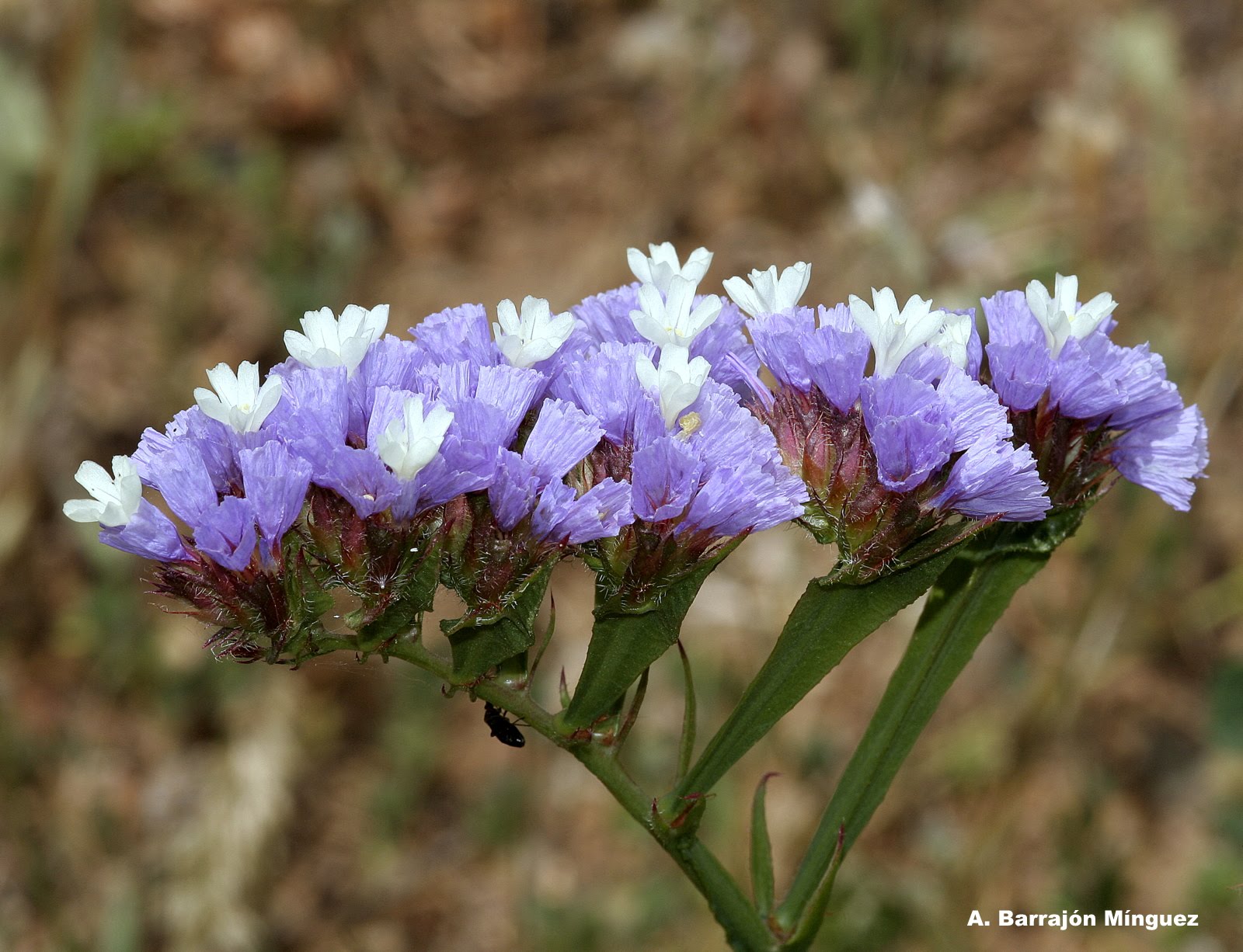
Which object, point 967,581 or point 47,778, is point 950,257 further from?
point 47,778

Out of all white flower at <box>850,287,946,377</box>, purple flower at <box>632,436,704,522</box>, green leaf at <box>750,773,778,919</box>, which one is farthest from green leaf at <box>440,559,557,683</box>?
white flower at <box>850,287,946,377</box>

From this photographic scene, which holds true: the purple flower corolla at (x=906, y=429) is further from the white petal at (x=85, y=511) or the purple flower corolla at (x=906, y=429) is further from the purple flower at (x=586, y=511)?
the white petal at (x=85, y=511)

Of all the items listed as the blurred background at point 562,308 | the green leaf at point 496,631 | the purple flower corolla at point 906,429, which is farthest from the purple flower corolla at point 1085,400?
the blurred background at point 562,308

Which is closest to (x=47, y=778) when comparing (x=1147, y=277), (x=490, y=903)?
(x=490, y=903)

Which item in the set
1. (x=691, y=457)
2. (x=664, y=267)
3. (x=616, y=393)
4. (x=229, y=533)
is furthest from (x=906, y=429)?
(x=229, y=533)

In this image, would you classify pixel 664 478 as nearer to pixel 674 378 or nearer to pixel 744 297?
pixel 674 378

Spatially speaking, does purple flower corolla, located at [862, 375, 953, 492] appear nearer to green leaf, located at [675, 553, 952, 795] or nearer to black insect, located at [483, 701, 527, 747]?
green leaf, located at [675, 553, 952, 795]
